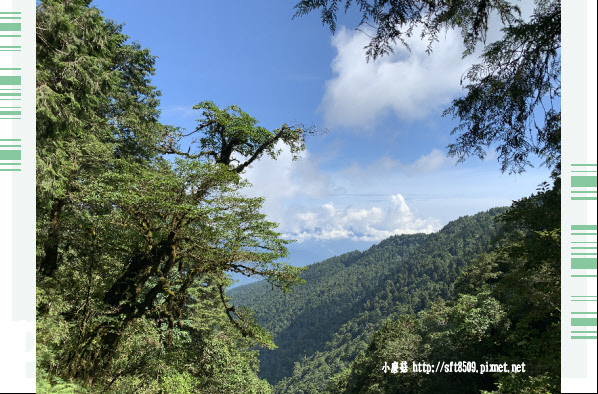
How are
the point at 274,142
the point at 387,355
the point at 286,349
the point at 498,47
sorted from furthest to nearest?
the point at 286,349, the point at 387,355, the point at 274,142, the point at 498,47

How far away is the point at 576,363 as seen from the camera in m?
2.47

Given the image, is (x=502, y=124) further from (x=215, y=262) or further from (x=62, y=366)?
(x=62, y=366)

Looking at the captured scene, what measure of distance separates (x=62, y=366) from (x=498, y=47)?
1100 centimetres

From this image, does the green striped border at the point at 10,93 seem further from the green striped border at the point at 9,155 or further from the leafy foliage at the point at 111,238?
the leafy foliage at the point at 111,238

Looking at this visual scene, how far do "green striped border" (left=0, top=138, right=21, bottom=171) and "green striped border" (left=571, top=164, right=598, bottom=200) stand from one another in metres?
5.32

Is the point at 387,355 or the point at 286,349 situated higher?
the point at 387,355

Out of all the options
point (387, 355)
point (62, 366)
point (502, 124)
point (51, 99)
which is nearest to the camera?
point (502, 124)

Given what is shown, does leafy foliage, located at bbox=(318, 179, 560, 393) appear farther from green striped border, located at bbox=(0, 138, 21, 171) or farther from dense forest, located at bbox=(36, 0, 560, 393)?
green striped border, located at bbox=(0, 138, 21, 171)

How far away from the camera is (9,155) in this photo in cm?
271

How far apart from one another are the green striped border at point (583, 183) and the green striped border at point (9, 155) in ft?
17.4

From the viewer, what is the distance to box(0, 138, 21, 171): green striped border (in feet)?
8.81

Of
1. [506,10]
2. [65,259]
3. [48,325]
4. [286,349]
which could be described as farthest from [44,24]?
[286,349]

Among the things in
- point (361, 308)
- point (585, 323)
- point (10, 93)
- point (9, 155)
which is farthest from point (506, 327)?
point (361, 308)

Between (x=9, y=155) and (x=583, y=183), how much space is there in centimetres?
542
